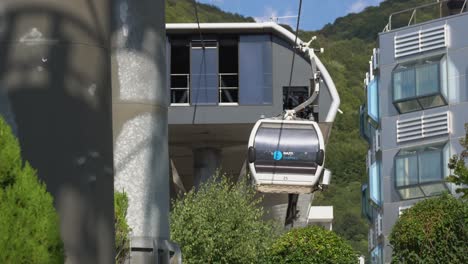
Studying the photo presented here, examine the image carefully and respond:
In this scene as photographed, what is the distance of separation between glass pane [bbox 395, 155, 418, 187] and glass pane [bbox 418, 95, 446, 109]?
241 cm

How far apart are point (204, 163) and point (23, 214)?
47.3 metres

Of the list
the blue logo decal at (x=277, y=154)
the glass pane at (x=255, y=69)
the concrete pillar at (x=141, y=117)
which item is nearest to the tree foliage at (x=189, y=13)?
the glass pane at (x=255, y=69)

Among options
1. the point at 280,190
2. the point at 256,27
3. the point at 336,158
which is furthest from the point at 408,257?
the point at 336,158

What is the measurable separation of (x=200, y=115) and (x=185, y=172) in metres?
15.6

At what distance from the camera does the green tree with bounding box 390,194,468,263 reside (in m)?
29.9

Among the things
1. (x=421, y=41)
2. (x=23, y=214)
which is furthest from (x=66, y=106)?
(x=421, y=41)

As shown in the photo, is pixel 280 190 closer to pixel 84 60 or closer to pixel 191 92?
pixel 191 92

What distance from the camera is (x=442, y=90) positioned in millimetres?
50906

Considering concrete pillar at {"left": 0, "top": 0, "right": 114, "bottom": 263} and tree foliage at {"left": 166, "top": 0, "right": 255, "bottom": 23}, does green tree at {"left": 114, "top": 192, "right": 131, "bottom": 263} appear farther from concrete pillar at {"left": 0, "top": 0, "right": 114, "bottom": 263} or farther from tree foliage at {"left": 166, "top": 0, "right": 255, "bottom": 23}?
tree foliage at {"left": 166, "top": 0, "right": 255, "bottom": 23}

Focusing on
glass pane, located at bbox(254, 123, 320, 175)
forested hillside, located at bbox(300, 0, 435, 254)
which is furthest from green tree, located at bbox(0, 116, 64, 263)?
forested hillside, located at bbox(300, 0, 435, 254)

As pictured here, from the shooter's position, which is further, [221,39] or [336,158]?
[336,158]

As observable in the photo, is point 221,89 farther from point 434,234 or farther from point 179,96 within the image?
point 434,234

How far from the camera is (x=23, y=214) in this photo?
611 cm

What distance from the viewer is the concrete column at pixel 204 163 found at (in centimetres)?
5225
